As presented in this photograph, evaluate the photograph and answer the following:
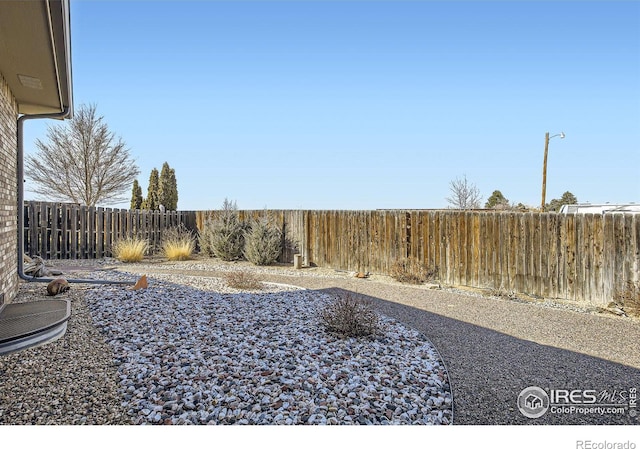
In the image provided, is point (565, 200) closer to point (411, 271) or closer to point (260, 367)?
point (411, 271)

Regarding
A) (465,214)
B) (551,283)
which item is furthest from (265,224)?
(551,283)

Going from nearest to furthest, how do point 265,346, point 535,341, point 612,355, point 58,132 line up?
1. point 265,346
2. point 612,355
3. point 535,341
4. point 58,132

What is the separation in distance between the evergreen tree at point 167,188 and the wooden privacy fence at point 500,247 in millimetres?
11631

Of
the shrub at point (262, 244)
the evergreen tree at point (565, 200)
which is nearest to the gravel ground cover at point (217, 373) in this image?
the shrub at point (262, 244)

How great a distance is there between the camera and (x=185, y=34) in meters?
5.64

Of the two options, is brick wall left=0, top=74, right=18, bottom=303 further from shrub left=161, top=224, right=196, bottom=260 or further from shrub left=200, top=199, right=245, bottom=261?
shrub left=200, top=199, right=245, bottom=261

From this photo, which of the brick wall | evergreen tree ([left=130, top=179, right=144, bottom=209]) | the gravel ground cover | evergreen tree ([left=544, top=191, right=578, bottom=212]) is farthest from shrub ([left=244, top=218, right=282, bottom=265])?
evergreen tree ([left=544, top=191, right=578, bottom=212])

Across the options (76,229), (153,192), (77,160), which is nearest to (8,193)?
(76,229)

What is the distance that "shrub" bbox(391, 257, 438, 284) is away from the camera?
8.78 meters

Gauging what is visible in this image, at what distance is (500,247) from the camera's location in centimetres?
811

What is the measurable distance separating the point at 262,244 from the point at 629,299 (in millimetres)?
8428

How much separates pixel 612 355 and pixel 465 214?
4729mm

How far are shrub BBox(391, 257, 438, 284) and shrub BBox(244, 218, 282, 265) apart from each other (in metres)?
3.74

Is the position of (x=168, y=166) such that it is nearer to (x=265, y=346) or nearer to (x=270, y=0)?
(x=270, y=0)
